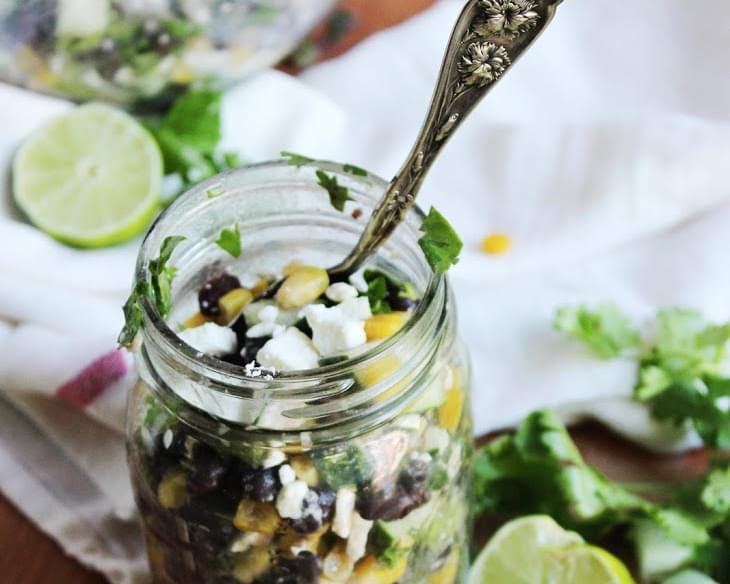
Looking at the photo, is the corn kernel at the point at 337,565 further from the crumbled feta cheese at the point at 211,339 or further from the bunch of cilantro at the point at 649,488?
the bunch of cilantro at the point at 649,488

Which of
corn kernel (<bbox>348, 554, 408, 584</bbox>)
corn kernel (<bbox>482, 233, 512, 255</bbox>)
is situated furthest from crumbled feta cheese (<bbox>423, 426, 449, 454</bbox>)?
corn kernel (<bbox>482, 233, 512, 255</bbox>)

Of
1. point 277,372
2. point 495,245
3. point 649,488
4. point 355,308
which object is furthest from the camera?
point 495,245

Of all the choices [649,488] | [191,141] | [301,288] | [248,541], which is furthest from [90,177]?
[649,488]

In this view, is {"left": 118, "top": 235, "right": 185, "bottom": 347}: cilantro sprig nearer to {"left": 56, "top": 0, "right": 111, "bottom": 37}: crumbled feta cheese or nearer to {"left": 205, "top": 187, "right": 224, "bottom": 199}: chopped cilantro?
{"left": 205, "top": 187, "right": 224, "bottom": 199}: chopped cilantro

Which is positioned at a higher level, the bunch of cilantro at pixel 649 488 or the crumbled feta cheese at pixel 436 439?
the crumbled feta cheese at pixel 436 439

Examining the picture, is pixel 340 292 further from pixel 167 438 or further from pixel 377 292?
pixel 167 438

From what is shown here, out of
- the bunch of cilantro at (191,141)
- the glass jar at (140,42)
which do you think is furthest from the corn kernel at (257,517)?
the glass jar at (140,42)

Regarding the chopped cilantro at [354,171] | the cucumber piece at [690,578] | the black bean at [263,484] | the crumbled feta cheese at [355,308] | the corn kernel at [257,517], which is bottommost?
the cucumber piece at [690,578]
